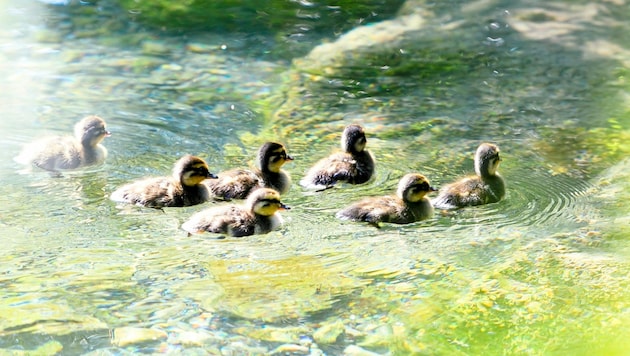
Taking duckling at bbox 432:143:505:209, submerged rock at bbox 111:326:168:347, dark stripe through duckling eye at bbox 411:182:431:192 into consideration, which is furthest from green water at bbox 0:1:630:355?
dark stripe through duckling eye at bbox 411:182:431:192

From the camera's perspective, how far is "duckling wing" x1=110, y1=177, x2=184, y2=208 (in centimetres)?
570

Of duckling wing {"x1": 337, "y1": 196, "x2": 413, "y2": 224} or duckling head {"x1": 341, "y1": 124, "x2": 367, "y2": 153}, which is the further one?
duckling head {"x1": 341, "y1": 124, "x2": 367, "y2": 153}

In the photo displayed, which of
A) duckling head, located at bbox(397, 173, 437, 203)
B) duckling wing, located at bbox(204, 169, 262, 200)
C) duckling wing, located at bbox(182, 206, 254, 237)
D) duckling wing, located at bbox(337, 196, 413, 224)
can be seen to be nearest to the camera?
duckling wing, located at bbox(182, 206, 254, 237)

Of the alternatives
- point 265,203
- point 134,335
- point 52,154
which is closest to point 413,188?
point 265,203

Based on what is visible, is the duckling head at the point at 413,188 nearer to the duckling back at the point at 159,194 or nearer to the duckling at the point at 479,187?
the duckling at the point at 479,187

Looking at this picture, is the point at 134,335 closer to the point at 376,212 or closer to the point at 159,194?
the point at 159,194

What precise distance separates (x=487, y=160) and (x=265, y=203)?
4.68 feet

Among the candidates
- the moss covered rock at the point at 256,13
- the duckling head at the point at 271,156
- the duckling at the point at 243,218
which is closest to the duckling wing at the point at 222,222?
the duckling at the point at 243,218

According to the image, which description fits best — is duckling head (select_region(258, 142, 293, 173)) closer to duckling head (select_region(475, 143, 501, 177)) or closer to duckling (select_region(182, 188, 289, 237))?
duckling (select_region(182, 188, 289, 237))

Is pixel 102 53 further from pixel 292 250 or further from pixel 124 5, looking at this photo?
pixel 292 250

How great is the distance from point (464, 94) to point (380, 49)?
113cm

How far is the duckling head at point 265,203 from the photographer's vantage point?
216 inches

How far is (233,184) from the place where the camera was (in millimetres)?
6039

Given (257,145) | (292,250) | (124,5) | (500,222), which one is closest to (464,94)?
(257,145)
